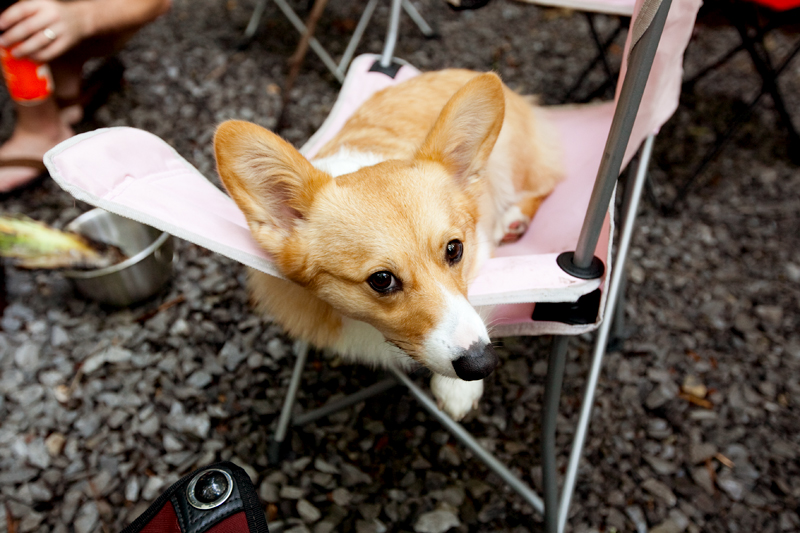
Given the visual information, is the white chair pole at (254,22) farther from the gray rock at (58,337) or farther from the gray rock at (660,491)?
the gray rock at (660,491)

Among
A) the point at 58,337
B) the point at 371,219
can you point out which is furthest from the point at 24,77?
the point at 371,219

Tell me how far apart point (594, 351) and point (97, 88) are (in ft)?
10.8

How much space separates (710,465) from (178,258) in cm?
244

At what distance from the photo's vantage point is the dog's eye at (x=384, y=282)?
118 centimetres

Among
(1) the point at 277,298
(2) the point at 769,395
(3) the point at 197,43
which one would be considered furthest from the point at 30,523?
(3) the point at 197,43

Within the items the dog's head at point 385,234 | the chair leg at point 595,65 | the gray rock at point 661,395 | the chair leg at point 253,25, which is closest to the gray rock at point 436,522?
the dog's head at point 385,234

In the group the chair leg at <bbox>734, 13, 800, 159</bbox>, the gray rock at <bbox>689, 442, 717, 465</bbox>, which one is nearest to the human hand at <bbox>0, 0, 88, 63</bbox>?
the gray rock at <bbox>689, 442, 717, 465</bbox>

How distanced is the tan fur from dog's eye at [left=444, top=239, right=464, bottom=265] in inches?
0.7

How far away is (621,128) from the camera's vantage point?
3.22 feet

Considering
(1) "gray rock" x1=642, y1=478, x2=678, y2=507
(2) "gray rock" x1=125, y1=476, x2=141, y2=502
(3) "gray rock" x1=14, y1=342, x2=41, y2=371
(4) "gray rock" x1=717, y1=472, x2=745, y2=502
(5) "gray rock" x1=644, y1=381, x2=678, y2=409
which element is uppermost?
(5) "gray rock" x1=644, y1=381, x2=678, y2=409

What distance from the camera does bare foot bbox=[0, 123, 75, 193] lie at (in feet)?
8.54

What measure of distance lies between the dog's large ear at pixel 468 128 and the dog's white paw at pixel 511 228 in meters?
0.48

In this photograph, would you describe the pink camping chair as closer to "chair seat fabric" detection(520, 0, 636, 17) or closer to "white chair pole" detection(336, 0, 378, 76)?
"chair seat fabric" detection(520, 0, 636, 17)

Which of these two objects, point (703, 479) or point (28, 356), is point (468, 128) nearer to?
point (703, 479)
